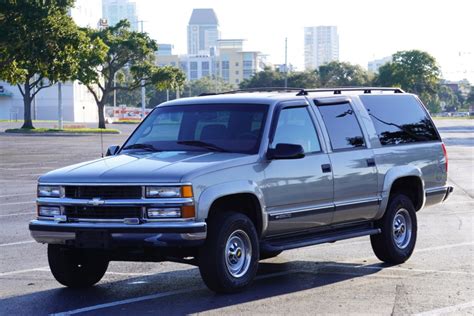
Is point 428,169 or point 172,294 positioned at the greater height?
point 428,169

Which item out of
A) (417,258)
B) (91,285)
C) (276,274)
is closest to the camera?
(91,285)

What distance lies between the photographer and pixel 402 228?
1113cm

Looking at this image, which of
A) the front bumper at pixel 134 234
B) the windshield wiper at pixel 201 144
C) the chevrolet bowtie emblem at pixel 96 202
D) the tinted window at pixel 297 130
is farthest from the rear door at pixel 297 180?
the chevrolet bowtie emblem at pixel 96 202

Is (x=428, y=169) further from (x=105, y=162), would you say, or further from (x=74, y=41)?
(x=74, y=41)

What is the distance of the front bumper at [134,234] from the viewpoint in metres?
8.18

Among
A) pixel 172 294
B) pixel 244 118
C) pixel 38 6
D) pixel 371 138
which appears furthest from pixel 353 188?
pixel 38 6

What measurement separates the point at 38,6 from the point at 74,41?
2152 mm

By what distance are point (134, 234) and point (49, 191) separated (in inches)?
44.1

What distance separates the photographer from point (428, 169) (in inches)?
454

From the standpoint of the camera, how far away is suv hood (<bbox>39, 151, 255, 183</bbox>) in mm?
8383

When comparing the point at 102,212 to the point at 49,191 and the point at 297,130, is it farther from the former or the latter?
the point at 297,130

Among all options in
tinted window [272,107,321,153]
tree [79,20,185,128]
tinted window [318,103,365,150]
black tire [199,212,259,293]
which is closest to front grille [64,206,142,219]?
black tire [199,212,259,293]

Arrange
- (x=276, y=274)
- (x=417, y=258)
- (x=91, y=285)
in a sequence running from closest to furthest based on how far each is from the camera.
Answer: (x=91, y=285) < (x=276, y=274) < (x=417, y=258)

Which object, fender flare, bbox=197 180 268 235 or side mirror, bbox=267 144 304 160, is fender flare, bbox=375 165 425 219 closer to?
side mirror, bbox=267 144 304 160
